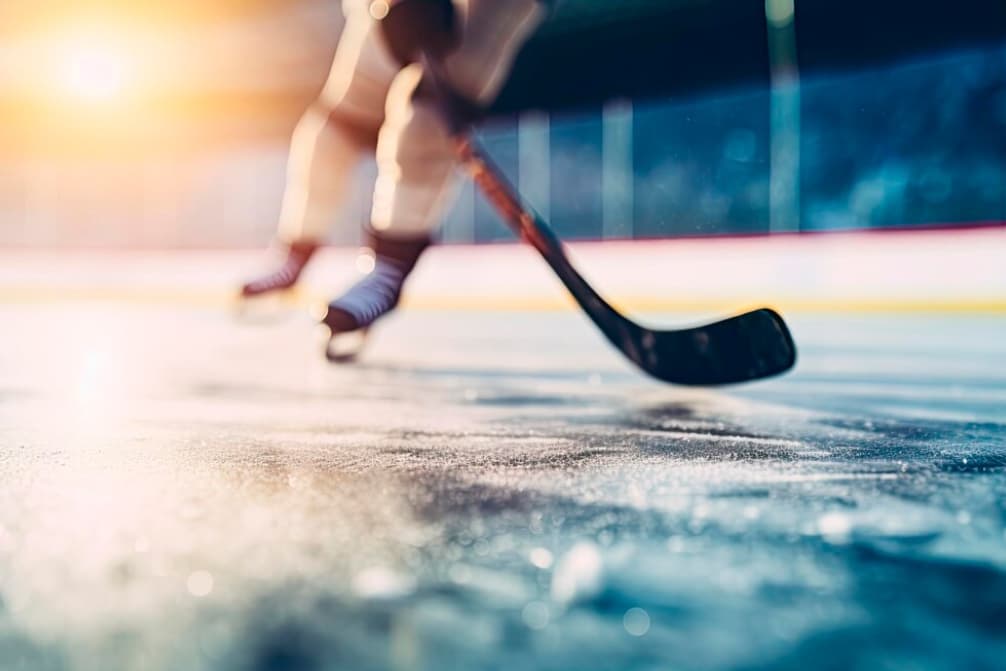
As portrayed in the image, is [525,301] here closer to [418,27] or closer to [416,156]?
[416,156]

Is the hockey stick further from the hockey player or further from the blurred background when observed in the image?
the blurred background

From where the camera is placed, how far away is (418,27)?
148 cm

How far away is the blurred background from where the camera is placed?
3908 millimetres

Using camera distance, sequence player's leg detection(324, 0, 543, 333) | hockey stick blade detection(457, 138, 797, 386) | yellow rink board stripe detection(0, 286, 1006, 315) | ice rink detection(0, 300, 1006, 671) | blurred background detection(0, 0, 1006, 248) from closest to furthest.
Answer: ice rink detection(0, 300, 1006, 671) < hockey stick blade detection(457, 138, 797, 386) < player's leg detection(324, 0, 543, 333) < yellow rink board stripe detection(0, 286, 1006, 315) < blurred background detection(0, 0, 1006, 248)

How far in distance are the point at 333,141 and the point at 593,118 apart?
3.13 meters

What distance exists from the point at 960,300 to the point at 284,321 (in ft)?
8.19

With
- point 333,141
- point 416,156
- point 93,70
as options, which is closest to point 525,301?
point 333,141

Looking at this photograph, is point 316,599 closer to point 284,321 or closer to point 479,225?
point 284,321

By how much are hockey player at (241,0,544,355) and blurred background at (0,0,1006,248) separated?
2685mm

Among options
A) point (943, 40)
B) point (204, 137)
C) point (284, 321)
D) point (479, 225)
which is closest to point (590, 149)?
point (479, 225)

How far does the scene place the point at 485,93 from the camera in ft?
5.33

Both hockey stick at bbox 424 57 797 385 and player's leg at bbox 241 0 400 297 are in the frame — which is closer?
hockey stick at bbox 424 57 797 385

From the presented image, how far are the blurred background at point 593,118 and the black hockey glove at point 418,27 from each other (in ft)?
9.39

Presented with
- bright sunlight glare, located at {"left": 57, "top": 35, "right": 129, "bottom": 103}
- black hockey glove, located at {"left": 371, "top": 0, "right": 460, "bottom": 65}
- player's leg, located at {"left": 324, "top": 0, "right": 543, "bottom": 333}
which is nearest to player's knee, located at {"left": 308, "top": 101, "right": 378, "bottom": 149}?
player's leg, located at {"left": 324, "top": 0, "right": 543, "bottom": 333}
